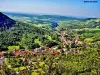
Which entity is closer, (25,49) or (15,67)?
(15,67)

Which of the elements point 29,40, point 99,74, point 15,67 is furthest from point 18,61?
point 29,40

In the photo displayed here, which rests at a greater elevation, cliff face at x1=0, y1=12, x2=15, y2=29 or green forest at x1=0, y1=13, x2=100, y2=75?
cliff face at x1=0, y1=12, x2=15, y2=29

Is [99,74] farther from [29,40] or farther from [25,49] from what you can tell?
[29,40]

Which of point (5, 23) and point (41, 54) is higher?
point (5, 23)

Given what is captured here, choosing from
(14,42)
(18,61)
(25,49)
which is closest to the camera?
(18,61)

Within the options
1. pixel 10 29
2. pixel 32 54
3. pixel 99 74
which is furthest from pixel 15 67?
pixel 10 29

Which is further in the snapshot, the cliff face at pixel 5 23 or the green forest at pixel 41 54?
the cliff face at pixel 5 23

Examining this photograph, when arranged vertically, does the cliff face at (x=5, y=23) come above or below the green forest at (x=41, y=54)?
above

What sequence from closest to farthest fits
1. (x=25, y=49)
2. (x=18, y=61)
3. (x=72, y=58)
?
(x=18, y=61) → (x=72, y=58) → (x=25, y=49)

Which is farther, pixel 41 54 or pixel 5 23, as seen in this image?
pixel 5 23

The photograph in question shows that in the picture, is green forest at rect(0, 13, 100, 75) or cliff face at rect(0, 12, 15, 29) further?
cliff face at rect(0, 12, 15, 29)
